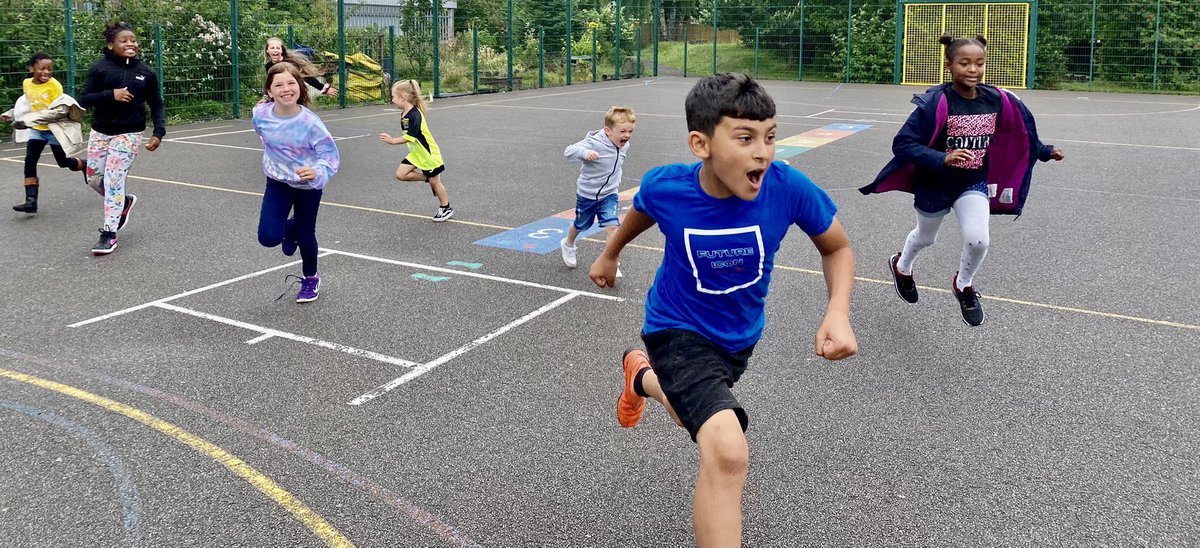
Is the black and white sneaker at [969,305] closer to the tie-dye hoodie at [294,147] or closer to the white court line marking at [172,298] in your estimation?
the tie-dye hoodie at [294,147]

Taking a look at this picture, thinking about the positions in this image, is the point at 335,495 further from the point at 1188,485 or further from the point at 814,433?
the point at 1188,485

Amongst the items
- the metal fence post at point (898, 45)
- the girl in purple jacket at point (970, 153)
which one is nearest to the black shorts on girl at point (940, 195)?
the girl in purple jacket at point (970, 153)

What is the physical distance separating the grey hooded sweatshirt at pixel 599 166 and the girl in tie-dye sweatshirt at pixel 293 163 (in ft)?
6.54

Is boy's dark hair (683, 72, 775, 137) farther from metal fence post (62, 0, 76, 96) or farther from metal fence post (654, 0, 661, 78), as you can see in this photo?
metal fence post (654, 0, 661, 78)

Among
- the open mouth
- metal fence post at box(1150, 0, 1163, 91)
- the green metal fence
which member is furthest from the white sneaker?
metal fence post at box(1150, 0, 1163, 91)

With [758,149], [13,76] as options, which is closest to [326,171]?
[758,149]

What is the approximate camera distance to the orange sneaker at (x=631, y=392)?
419 centimetres

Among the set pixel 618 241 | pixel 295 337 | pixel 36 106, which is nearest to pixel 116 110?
pixel 36 106

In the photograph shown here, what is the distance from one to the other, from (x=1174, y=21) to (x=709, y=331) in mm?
32629

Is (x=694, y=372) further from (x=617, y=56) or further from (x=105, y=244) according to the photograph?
(x=617, y=56)

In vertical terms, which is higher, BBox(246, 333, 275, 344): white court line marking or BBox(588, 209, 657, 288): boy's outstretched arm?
BBox(588, 209, 657, 288): boy's outstretched arm

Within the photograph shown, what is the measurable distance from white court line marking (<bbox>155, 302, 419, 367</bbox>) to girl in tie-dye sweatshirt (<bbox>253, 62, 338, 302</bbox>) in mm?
610

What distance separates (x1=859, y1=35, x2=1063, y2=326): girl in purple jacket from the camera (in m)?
6.51

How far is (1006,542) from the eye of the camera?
12.9ft
